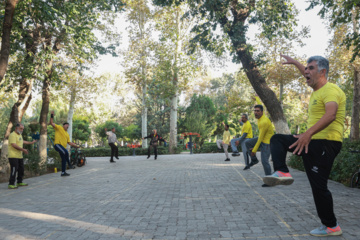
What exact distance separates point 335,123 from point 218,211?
2441 mm

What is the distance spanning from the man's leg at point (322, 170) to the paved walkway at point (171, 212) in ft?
1.28

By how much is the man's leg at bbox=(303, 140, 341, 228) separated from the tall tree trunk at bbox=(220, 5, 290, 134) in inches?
401

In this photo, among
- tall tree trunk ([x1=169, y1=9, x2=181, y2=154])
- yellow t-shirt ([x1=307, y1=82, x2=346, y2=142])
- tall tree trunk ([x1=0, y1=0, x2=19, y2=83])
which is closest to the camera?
yellow t-shirt ([x1=307, y1=82, x2=346, y2=142])

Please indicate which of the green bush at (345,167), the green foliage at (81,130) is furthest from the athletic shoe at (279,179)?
the green foliage at (81,130)

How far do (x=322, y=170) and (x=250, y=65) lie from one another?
34.9 feet

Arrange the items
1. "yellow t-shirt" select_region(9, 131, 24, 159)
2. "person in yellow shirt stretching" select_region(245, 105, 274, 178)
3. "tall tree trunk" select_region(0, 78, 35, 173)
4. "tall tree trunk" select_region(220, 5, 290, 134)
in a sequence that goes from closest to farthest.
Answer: "person in yellow shirt stretching" select_region(245, 105, 274, 178)
"yellow t-shirt" select_region(9, 131, 24, 159)
"tall tree trunk" select_region(0, 78, 35, 173)
"tall tree trunk" select_region(220, 5, 290, 134)

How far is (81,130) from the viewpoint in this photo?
41.7 meters

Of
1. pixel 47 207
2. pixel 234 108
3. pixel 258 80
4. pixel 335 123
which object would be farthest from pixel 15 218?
pixel 234 108

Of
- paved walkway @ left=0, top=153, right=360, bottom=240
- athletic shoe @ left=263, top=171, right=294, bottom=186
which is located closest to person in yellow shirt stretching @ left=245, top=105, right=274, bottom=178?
paved walkway @ left=0, top=153, right=360, bottom=240

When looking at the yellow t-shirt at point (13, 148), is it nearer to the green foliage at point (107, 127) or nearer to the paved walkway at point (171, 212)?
the paved walkway at point (171, 212)

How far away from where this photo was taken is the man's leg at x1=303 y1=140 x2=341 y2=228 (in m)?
3.57

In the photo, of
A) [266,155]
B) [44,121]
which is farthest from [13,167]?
[266,155]

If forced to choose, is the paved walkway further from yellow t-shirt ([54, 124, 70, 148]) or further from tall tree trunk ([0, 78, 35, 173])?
tall tree trunk ([0, 78, 35, 173])

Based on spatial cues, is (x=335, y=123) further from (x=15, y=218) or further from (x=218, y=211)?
(x=15, y=218)
